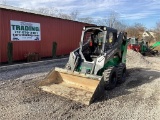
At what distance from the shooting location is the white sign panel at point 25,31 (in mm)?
12782

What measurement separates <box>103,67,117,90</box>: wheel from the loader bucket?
58cm

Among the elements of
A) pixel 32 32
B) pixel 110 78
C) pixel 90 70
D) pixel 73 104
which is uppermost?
pixel 32 32

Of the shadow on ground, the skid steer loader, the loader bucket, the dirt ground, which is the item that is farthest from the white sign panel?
the shadow on ground

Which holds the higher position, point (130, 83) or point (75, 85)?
point (75, 85)

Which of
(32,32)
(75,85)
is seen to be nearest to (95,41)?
(75,85)

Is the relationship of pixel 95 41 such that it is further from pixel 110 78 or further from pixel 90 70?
pixel 110 78

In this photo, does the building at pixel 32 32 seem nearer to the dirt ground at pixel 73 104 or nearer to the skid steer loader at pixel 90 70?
the dirt ground at pixel 73 104

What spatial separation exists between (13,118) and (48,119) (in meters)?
0.77

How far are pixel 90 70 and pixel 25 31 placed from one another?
7.25 m

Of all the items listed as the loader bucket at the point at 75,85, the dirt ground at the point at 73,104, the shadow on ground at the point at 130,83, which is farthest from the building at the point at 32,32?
the shadow on ground at the point at 130,83

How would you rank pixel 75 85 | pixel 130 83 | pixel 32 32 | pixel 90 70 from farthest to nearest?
1. pixel 32 32
2. pixel 130 83
3. pixel 90 70
4. pixel 75 85

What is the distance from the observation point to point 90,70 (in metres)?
7.59

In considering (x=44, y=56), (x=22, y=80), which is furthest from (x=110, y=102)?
(x=44, y=56)

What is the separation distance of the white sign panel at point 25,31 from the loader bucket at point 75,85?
6107mm
